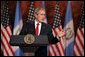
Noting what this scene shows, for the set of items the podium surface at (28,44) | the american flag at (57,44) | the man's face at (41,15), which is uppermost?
the man's face at (41,15)

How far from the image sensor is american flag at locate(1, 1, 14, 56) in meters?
5.72

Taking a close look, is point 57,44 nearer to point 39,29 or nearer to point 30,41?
point 39,29

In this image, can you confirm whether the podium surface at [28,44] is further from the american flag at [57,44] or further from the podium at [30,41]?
the american flag at [57,44]

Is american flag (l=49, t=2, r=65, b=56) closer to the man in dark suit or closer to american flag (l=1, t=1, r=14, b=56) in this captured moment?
american flag (l=1, t=1, r=14, b=56)

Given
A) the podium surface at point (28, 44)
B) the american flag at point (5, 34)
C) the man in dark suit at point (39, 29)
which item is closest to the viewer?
the podium surface at point (28, 44)

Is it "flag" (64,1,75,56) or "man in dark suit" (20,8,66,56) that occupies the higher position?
"man in dark suit" (20,8,66,56)

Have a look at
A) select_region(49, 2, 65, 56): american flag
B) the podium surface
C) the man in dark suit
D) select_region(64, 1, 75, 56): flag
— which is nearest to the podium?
the podium surface

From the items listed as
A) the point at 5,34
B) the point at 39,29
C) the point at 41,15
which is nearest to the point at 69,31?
the point at 5,34

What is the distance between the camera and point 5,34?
18.8ft

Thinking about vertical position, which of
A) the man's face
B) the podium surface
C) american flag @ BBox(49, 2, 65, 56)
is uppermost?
the man's face

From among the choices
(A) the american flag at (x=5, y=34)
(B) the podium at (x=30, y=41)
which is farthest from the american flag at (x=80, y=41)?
(B) the podium at (x=30, y=41)

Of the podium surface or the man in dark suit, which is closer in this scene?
the podium surface

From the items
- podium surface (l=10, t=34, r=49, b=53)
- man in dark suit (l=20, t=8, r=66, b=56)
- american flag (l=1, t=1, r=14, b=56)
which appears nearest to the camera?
podium surface (l=10, t=34, r=49, b=53)

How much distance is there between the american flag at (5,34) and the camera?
225 inches
